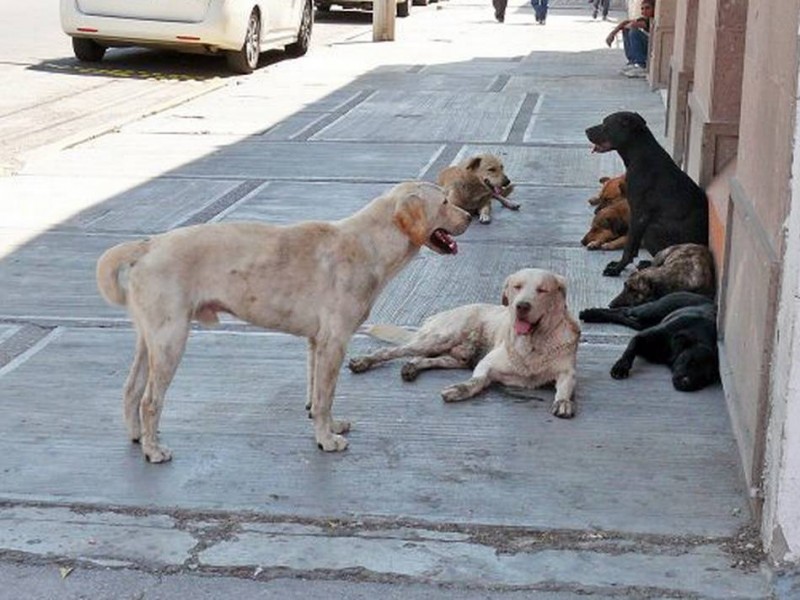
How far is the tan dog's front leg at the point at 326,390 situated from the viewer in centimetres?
583

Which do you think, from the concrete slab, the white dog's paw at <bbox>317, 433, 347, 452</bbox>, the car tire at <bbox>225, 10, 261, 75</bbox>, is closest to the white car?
the car tire at <bbox>225, 10, 261, 75</bbox>

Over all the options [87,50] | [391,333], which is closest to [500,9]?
[87,50]

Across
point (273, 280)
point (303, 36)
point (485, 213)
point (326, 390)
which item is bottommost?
point (303, 36)

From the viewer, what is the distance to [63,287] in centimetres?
845

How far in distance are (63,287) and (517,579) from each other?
4.54 metres

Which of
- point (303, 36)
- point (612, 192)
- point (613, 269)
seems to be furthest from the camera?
point (303, 36)

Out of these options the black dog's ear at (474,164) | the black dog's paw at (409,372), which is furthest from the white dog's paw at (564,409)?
the black dog's ear at (474,164)

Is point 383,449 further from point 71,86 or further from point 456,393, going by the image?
point 71,86

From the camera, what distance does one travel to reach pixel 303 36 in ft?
74.7

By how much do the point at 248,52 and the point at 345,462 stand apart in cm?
1466

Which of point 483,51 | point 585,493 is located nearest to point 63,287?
point 585,493

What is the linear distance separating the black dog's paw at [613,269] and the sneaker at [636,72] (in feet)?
38.6

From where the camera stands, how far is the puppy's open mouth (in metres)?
6.04

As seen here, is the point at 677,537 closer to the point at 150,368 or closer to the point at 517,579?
the point at 517,579
